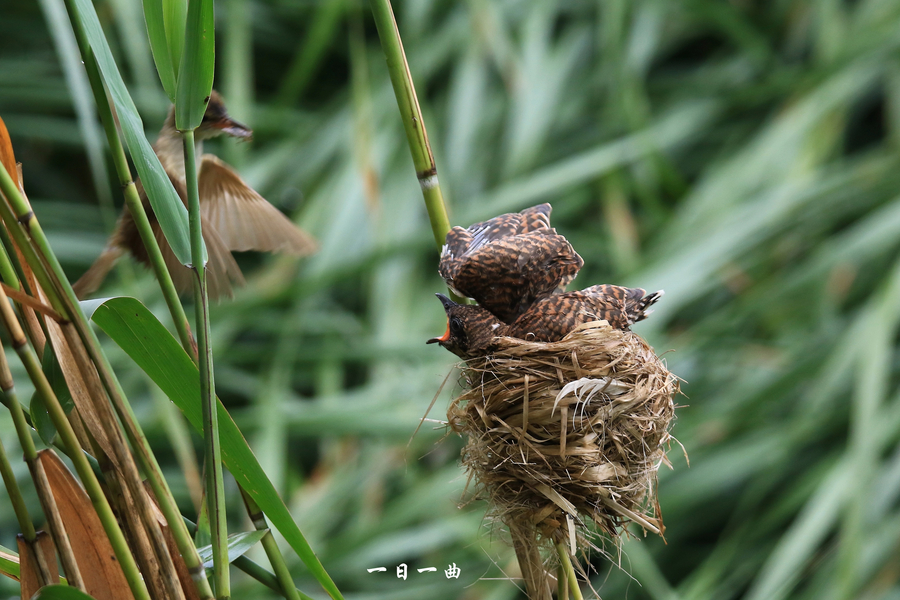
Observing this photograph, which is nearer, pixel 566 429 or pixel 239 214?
pixel 566 429

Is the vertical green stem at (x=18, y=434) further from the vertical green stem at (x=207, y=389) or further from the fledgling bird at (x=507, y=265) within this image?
the fledgling bird at (x=507, y=265)

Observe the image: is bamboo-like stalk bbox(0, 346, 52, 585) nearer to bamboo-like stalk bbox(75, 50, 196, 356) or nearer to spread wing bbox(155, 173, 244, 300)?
bamboo-like stalk bbox(75, 50, 196, 356)

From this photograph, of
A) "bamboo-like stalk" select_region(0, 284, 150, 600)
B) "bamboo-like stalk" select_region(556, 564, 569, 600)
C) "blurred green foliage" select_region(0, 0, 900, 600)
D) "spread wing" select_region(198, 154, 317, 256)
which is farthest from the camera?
"blurred green foliage" select_region(0, 0, 900, 600)

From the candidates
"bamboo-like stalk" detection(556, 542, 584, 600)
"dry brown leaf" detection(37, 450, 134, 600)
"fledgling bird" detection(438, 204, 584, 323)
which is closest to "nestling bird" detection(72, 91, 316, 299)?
"fledgling bird" detection(438, 204, 584, 323)

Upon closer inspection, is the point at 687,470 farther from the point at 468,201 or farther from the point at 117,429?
the point at 117,429

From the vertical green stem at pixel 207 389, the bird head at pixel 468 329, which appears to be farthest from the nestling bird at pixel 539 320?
the vertical green stem at pixel 207 389

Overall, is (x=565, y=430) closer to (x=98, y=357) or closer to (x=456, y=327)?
(x=456, y=327)

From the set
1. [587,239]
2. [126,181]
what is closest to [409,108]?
[126,181]

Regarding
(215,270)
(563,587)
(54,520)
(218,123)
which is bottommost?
(563,587)
